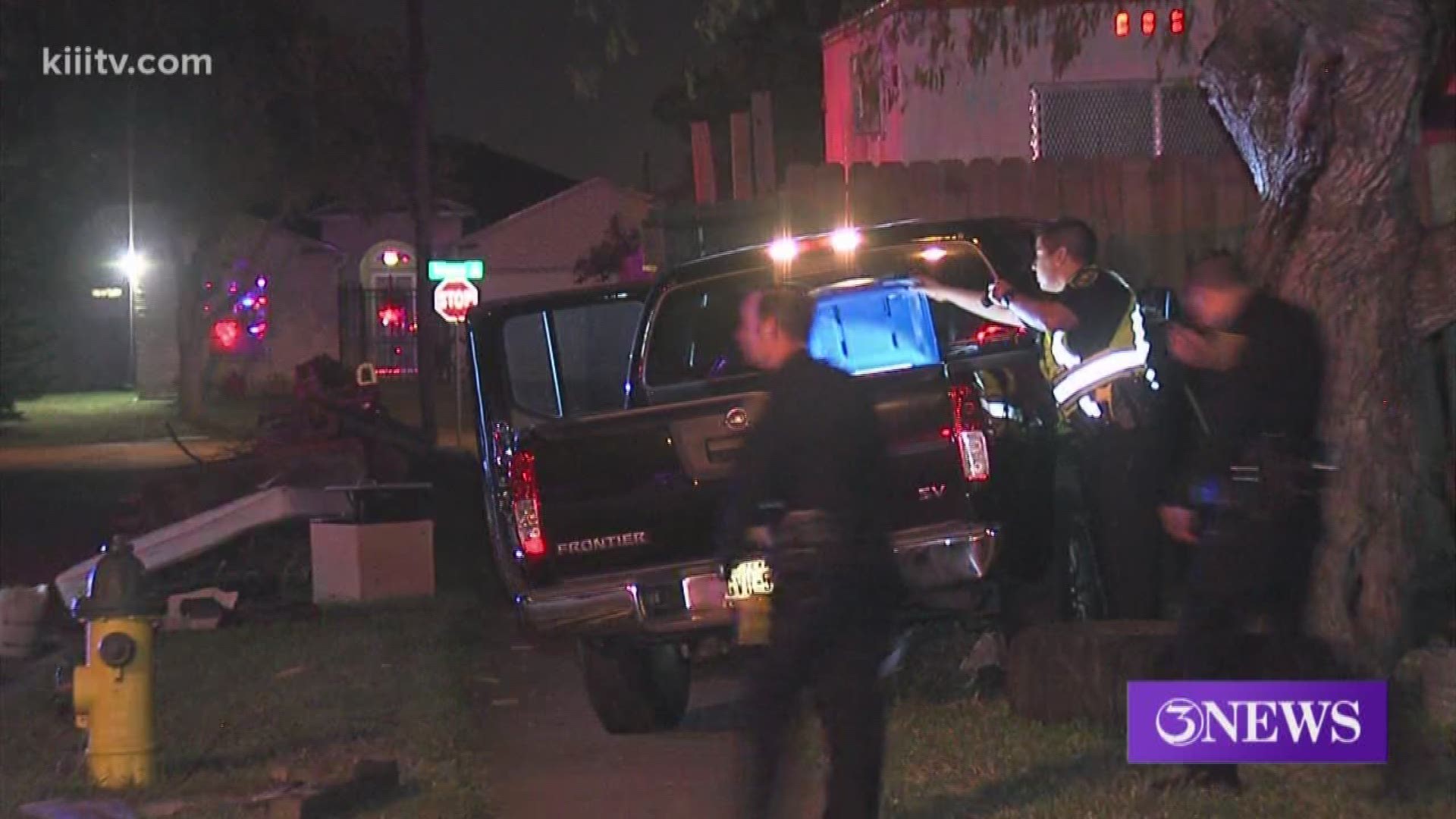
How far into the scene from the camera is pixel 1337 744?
21.8 ft

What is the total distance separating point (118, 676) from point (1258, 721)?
15.0ft

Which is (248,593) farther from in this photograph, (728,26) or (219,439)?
(219,439)

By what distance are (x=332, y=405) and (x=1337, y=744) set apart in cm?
1435

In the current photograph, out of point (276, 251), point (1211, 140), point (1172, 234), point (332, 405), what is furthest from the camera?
point (276, 251)

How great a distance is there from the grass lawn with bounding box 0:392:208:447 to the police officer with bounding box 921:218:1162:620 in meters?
28.2

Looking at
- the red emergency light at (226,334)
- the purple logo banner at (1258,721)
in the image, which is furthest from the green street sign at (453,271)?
the purple logo banner at (1258,721)

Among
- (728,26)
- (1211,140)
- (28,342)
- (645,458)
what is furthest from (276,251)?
(645,458)

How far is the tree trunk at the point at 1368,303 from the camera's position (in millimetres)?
8336

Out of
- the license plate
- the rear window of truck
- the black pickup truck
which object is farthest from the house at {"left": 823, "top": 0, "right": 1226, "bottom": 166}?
the license plate

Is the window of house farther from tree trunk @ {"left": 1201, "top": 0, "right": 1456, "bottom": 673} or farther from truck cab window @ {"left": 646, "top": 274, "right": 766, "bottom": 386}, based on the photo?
tree trunk @ {"left": 1201, "top": 0, "right": 1456, "bottom": 673}

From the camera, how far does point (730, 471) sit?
27.0ft

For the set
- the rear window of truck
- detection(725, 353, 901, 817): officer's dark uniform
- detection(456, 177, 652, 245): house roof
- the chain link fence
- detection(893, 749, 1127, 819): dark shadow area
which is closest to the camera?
detection(725, 353, 901, 817): officer's dark uniform
